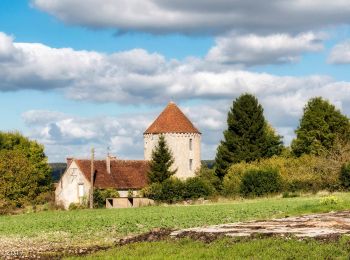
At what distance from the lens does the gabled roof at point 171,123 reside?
261ft

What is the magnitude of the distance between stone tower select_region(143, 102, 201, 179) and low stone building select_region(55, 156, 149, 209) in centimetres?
472

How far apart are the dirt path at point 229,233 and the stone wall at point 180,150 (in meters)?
57.1

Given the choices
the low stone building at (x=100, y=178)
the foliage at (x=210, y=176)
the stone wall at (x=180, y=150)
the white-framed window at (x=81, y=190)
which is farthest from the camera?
the stone wall at (x=180, y=150)

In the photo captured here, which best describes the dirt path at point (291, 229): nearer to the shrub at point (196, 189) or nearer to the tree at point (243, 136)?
the shrub at point (196, 189)

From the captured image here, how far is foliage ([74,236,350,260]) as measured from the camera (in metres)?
14.2

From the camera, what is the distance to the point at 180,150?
79500 millimetres

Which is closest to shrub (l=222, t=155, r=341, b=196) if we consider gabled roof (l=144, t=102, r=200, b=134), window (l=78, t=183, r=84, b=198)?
gabled roof (l=144, t=102, r=200, b=134)

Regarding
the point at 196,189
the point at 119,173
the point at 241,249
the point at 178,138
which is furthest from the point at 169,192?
the point at 241,249

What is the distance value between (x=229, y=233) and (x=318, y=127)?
56366 mm

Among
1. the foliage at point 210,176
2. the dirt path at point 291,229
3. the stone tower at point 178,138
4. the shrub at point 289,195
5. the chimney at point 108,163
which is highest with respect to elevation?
the stone tower at point 178,138

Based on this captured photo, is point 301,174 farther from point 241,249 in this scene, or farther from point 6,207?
point 241,249

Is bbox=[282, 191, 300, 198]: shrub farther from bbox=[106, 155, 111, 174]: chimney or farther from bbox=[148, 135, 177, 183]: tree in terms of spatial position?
bbox=[106, 155, 111, 174]: chimney

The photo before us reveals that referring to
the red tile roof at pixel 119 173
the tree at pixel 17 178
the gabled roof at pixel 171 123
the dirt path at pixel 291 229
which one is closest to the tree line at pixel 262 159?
the red tile roof at pixel 119 173

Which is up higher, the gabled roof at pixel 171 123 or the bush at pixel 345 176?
the gabled roof at pixel 171 123
